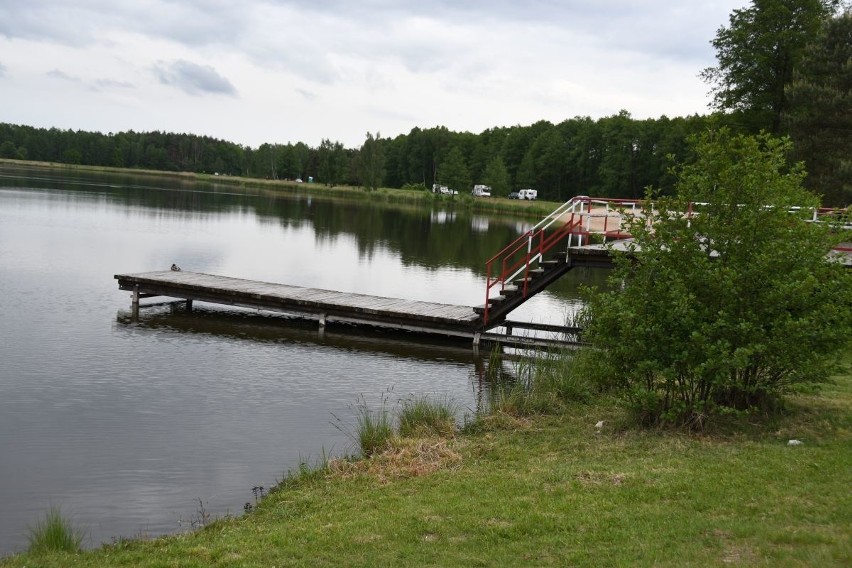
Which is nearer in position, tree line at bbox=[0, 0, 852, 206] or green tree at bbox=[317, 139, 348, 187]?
tree line at bbox=[0, 0, 852, 206]

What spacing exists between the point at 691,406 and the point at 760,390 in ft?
4.35

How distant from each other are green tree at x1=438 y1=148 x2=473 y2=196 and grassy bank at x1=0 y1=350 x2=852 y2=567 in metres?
125

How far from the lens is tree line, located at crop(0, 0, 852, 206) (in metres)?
36.5

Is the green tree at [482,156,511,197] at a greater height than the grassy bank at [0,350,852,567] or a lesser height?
greater

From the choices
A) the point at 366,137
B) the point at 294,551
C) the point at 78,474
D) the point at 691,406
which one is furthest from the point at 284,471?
the point at 366,137

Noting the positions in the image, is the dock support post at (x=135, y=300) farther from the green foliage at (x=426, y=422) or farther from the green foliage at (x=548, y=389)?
the green foliage at (x=426, y=422)

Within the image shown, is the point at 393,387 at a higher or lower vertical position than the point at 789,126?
lower

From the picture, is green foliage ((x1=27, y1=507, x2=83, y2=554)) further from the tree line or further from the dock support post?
the dock support post

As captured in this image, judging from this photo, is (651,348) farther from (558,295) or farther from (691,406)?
(558,295)

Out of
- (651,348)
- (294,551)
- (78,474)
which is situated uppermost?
(651,348)

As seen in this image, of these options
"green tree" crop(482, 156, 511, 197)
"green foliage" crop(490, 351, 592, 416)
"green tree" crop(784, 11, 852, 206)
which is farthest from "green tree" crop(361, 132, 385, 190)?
"green foliage" crop(490, 351, 592, 416)

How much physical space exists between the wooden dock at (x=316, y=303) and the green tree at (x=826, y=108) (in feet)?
72.1

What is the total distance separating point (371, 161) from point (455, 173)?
15209 mm

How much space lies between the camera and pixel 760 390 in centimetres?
1136
